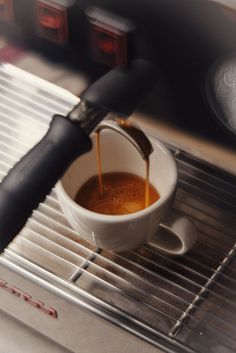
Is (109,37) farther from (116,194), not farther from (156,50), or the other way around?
(116,194)

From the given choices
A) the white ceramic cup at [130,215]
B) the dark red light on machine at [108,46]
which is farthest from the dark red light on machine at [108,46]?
the white ceramic cup at [130,215]

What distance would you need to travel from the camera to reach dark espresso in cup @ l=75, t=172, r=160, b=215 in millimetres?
523

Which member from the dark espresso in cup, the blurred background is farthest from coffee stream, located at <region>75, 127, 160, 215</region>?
the blurred background

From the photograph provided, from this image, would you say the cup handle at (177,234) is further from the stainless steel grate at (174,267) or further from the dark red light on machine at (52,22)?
the dark red light on machine at (52,22)

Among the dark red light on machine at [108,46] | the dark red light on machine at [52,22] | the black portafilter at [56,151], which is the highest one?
the dark red light on machine at [108,46]

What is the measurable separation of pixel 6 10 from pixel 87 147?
9 centimetres

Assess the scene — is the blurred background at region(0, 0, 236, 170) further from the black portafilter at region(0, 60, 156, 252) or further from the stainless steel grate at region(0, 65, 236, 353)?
the stainless steel grate at region(0, 65, 236, 353)

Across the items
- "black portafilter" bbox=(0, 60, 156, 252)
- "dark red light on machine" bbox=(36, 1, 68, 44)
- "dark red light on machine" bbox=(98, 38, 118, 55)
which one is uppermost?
"dark red light on machine" bbox=(98, 38, 118, 55)

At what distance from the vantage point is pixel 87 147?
424 millimetres

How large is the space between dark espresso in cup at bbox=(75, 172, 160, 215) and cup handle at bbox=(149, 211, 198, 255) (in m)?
0.03

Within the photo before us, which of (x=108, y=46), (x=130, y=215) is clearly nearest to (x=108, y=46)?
(x=108, y=46)

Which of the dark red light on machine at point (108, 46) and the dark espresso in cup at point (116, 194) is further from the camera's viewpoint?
the dark espresso in cup at point (116, 194)

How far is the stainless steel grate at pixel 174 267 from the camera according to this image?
1.61 ft

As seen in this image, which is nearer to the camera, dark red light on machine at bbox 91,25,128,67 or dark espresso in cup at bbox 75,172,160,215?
dark red light on machine at bbox 91,25,128,67
